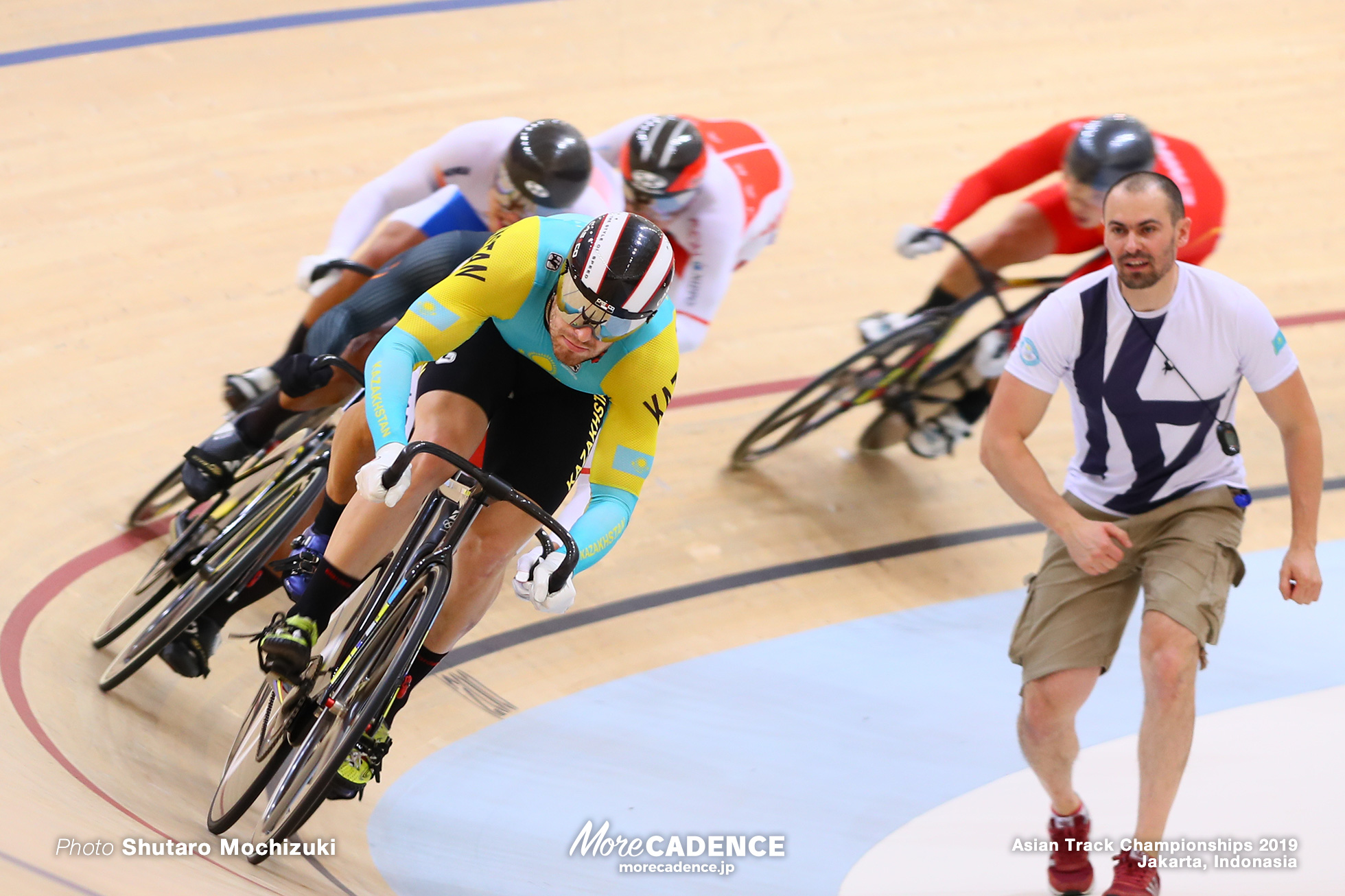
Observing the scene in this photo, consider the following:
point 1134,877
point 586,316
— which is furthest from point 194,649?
point 1134,877

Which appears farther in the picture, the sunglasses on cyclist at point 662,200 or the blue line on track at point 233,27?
the blue line on track at point 233,27

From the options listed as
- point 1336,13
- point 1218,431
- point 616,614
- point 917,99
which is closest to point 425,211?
point 616,614

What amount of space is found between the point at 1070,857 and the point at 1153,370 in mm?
945

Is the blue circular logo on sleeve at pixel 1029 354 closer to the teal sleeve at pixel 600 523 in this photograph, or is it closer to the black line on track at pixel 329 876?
the teal sleeve at pixel 600 523

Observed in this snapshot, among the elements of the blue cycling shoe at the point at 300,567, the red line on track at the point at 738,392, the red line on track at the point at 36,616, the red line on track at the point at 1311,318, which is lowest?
the red line on track at the point at 738,392

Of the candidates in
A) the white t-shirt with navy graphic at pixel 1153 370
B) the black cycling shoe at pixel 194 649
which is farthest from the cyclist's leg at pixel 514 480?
the white t-shirt with navy graphic at pixel 1153 370

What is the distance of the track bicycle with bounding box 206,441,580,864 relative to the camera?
2.37 m

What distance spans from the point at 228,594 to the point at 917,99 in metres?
4.67

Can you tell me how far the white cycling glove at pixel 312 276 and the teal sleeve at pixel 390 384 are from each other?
3.23 feet

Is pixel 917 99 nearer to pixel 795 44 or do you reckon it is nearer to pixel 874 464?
pixel 795 44

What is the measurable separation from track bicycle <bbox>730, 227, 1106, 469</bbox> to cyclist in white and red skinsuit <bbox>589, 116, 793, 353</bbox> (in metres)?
0.50

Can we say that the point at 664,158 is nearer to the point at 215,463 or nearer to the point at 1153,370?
the point at 215,463

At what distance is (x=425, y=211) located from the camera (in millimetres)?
3730

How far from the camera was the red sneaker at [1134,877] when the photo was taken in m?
2.44
